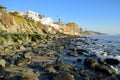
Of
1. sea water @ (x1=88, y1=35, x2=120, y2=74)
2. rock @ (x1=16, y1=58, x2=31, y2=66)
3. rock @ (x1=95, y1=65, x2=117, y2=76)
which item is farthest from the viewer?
sea water @ (x1=88, y1=35, x2=120, y2=74)

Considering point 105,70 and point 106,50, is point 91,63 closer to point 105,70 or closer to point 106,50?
point 105,70

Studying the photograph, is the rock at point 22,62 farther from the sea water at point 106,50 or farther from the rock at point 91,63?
the sea water at point 106,50

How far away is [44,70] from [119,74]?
210 inches

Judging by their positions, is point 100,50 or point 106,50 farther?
point 106,50

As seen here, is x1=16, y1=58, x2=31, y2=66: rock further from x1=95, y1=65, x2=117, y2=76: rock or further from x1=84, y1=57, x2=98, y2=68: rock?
x1=95, y1=65, x2=117, y2=76: rock

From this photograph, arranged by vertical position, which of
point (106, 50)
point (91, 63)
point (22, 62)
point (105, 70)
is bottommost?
point (106, 50)

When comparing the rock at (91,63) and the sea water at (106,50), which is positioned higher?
the rock at (91,63)

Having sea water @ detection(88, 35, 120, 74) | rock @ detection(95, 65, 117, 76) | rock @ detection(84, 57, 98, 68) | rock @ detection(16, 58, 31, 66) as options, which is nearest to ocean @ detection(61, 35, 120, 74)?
sea water @ detection(88, 35, 120, 74)

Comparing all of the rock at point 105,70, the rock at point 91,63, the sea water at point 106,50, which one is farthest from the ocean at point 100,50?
the rock at point 91,63

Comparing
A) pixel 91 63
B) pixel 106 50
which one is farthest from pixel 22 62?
pixel 106 50

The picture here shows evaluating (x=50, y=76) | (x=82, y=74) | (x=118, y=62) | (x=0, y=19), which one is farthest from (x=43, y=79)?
(x=0, y=19)

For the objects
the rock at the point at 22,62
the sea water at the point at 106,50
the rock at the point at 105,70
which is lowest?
the sea water at the point at 106,50

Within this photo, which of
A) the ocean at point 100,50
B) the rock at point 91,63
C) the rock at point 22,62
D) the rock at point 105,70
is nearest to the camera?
the rock at point 105,70

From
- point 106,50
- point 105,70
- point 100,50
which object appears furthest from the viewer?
point 106,50
